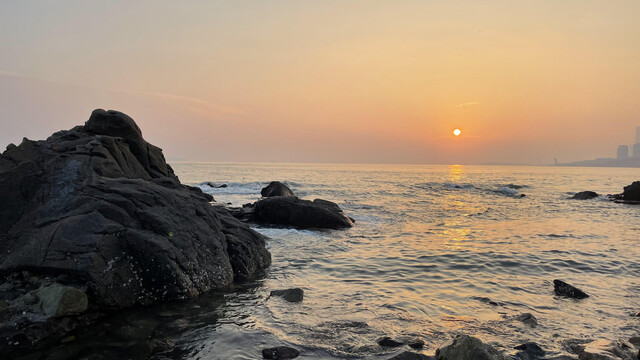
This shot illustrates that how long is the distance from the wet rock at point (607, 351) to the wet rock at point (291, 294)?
237 inches

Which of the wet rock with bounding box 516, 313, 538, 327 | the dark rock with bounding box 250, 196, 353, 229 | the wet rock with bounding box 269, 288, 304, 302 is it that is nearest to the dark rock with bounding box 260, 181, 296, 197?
the dark rock with bounding box 250, 196, 353, 229

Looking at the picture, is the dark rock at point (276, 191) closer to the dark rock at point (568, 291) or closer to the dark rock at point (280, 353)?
the dark rock at point (568, 291)

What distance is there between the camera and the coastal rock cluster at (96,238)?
7.90m

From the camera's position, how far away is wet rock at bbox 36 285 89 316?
7.28m

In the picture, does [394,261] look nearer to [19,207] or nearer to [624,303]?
[624,303]

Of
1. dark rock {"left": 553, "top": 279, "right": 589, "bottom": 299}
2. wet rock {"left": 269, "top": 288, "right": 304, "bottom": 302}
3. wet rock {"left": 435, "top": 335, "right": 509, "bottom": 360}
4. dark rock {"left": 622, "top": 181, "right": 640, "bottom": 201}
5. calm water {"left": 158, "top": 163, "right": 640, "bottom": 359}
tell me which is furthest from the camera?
dark rock {"left": 622, "top": 181, "right": 640, "bottom": 201}

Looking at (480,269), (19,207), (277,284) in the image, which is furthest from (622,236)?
(19,207)

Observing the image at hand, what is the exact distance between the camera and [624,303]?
982cm

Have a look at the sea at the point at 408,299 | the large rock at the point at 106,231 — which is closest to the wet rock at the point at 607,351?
the sea at the point at 408,299

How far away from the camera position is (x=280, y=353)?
6527 mm

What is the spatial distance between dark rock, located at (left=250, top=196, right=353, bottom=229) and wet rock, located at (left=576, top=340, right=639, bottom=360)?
15.6 meters

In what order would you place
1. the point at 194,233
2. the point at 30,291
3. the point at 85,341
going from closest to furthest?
the point at 85,341 < the point at 30,291 < the point at 194,233

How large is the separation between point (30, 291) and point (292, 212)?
15577mm

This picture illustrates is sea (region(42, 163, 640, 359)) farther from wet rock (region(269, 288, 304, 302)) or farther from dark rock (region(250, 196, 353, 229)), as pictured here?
dark rock (region(250, 196, 353, 229))
